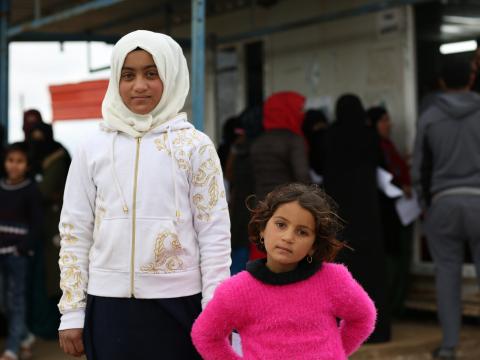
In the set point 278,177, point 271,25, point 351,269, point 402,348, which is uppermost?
point 271,25

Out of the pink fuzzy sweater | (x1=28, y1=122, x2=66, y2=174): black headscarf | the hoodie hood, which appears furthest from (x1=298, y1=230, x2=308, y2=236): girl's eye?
(x1=28, y1=122, x2=66, y2=174): black headscarf

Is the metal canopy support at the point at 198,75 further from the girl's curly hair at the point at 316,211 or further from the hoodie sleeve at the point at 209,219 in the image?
the girl's curly hair at the point at 316,211

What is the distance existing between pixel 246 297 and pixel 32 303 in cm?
473

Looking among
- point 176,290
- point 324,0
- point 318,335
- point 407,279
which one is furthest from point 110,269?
point 324,0

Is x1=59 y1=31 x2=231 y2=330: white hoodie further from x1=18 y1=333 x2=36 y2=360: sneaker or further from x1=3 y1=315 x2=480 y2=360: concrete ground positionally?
x1=18 y1=333 x2=36 y2=360: sneaker

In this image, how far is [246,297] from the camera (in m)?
2.66

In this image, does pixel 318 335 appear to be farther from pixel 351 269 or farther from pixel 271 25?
pixel 271 25

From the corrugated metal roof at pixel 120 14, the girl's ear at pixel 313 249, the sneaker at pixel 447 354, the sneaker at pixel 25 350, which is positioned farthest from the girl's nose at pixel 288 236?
the corrugated metal roof at pixel 120 14

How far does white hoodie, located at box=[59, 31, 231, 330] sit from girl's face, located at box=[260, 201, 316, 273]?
23 centimetres

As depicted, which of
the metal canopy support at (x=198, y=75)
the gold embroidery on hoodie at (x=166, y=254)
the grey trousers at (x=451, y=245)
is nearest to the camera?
the gold embroidery on hoodie at (x=166, y=254)

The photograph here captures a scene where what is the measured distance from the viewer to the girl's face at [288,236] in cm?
264

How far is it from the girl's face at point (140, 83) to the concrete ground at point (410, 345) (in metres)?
3.61

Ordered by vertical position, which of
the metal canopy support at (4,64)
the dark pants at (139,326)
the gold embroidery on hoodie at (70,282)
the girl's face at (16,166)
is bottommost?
the dark pants at (139,326)

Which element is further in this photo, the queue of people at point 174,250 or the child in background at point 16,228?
the child in background at point 16,228
